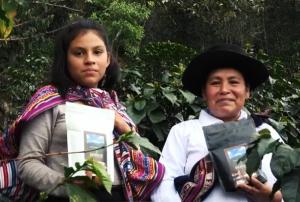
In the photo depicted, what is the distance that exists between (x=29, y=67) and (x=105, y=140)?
4.09 m

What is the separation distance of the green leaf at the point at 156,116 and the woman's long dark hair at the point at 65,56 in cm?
87

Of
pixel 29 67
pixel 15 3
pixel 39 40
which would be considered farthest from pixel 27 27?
pixel 15 3

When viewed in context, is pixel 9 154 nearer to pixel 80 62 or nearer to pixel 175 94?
pixel 80 62

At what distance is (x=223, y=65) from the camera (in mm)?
2492

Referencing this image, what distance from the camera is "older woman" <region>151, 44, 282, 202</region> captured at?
7.48ft

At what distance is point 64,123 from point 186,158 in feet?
1.81

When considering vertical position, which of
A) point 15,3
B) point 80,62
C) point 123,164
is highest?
point 15,3

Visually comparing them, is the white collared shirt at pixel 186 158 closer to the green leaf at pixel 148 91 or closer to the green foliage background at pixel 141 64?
the green foliage background at pixel 141 64

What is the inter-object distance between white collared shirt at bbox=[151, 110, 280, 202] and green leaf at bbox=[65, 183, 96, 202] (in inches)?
22.7

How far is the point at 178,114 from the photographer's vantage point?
3.59 meters

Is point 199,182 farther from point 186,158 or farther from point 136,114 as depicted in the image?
point 136,114

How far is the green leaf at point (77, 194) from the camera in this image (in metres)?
1.75

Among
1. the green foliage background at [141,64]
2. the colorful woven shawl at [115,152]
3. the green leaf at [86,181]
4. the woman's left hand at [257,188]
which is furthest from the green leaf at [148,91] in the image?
the green leaf at [86,181]

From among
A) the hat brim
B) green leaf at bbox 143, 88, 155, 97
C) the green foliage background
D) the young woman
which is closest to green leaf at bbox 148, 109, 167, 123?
the green foliage background
